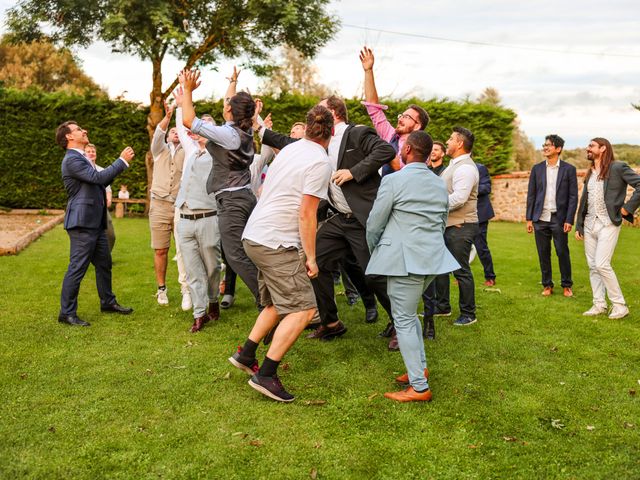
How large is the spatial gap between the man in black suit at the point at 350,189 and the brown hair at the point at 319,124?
75 centimetres

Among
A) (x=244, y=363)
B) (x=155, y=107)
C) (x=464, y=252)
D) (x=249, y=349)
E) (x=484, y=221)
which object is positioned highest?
(x=155, y=107)

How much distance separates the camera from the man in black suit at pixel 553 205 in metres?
8.31

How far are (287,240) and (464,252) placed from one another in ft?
9.26

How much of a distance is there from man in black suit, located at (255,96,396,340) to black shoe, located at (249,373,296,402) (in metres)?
1.52

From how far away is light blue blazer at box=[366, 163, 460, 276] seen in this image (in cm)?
441

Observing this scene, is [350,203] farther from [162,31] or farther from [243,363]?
[162,31]

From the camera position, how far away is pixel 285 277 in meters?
4.48

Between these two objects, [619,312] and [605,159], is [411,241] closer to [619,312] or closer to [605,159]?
[619,312]

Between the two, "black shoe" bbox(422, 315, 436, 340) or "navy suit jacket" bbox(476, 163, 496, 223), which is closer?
"black shoe" bbox(422, 315, 436, 340)

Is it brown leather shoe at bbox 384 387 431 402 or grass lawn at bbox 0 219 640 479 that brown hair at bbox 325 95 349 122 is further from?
brown leather shoe at bbox 384 387 431 402

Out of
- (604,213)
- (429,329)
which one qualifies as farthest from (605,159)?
(429,329)

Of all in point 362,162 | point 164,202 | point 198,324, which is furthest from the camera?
point 164,202

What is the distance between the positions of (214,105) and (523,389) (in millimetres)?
16229

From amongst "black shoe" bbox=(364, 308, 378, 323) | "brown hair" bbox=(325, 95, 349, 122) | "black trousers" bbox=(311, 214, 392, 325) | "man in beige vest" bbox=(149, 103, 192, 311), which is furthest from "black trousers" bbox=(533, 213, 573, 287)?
"man in beige vest" bbox=(149, 103, 192, 311)
